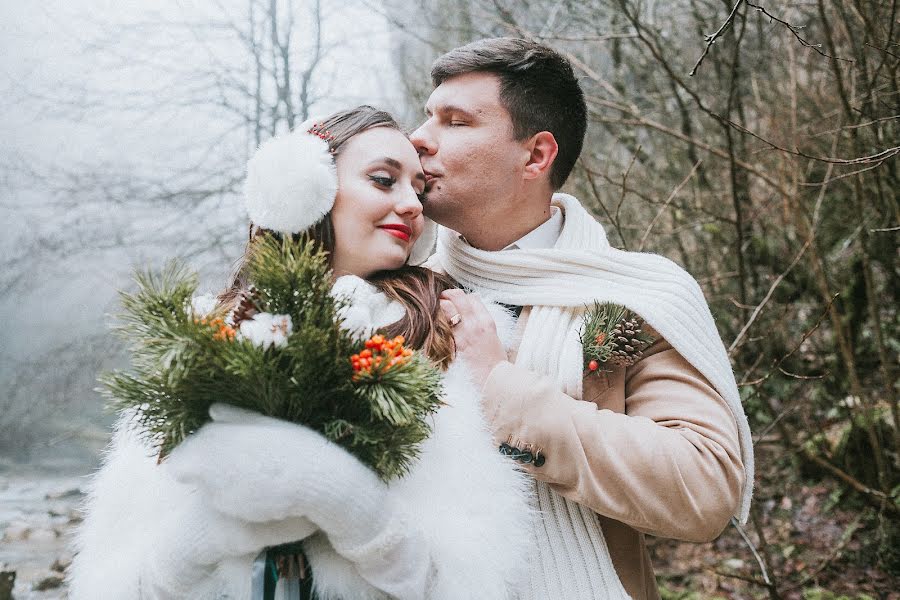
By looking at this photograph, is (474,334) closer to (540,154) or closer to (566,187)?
(540,154)

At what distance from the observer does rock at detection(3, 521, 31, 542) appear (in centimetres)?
281

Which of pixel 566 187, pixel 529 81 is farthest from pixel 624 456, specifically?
pixel 566 187

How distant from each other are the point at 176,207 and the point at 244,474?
3134 millimetres

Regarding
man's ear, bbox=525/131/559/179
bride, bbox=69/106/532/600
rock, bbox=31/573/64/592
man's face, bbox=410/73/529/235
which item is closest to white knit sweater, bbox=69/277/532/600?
bride, bbox=69/106/532/600

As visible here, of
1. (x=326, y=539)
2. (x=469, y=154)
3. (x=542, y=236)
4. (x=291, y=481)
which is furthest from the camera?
(x=542, y=236)

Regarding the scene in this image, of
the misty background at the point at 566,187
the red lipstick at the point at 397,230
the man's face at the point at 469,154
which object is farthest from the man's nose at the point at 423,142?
the misty background at the point at 566,187

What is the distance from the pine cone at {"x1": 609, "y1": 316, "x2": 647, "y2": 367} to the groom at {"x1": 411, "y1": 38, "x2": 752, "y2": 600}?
46 millimetres

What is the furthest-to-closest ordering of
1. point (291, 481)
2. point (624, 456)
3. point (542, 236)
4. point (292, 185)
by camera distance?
point (542, 236) < point (292, 185) < point (624, 456) < point (291, 481)

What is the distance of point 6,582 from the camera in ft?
8.85

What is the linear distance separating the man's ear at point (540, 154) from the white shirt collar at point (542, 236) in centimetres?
17

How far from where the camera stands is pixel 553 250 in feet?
6.32

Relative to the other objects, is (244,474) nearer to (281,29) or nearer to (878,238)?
(281,29)

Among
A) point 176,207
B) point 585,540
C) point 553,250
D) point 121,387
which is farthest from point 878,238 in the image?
point 121,387

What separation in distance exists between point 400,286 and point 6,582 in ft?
7.56
